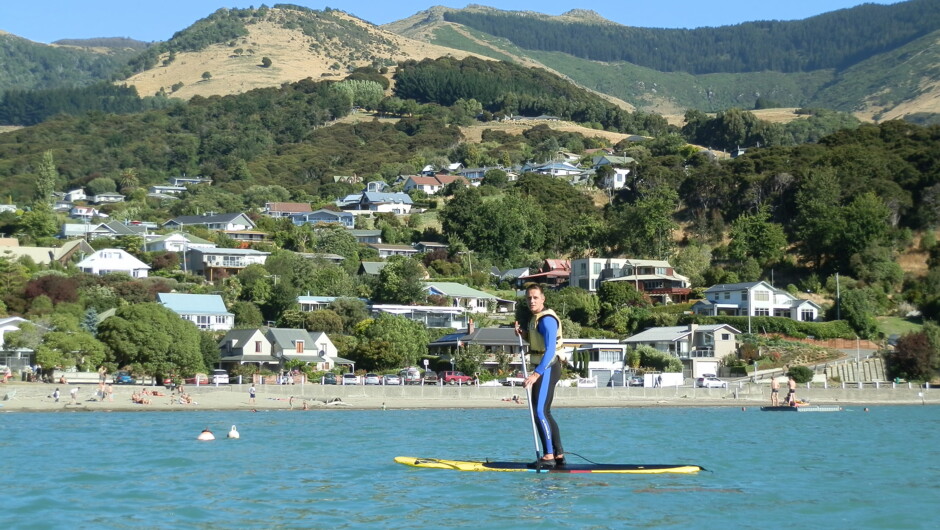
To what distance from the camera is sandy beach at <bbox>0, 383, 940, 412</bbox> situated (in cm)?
4581

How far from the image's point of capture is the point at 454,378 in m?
59.9

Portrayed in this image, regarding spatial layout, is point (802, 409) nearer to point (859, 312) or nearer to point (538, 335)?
point (859, 312)

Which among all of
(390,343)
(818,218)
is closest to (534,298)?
(390,343)

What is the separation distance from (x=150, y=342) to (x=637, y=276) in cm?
3586

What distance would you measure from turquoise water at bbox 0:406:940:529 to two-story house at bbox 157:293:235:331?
103 ft

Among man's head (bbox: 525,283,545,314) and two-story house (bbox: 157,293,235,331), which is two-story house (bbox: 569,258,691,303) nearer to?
two-story house (bbox: 157,293,235,331)

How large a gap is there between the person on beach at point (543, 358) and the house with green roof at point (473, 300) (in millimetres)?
58202

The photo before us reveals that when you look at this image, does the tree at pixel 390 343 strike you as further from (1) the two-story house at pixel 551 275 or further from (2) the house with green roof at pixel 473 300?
(1) the two-story house at pixel 551 275

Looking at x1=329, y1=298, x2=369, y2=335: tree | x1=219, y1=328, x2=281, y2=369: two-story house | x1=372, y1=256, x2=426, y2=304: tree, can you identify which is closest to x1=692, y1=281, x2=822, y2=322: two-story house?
x1=372, y1=256, x2=426, y2=304: tree

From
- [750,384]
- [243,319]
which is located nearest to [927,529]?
[750,384]

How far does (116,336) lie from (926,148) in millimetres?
62004

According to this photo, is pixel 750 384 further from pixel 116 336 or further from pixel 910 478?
pixel 910 478

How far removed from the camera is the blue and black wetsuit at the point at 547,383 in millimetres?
17688

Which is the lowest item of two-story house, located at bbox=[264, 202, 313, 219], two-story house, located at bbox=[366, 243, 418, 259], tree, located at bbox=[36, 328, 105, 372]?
tree, located at bbox=[36, 328, 105, 372]
